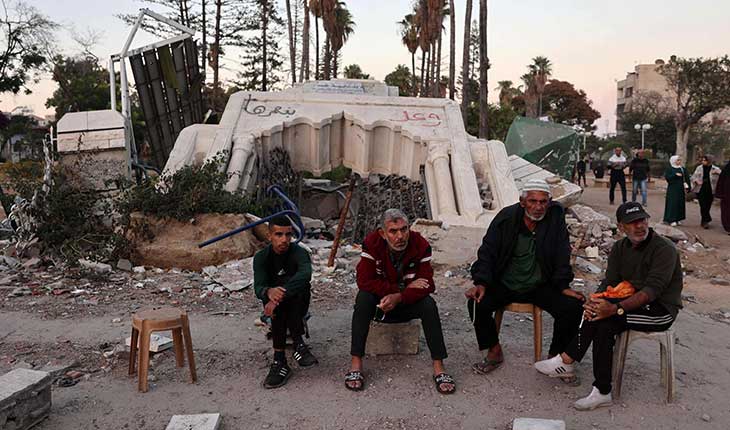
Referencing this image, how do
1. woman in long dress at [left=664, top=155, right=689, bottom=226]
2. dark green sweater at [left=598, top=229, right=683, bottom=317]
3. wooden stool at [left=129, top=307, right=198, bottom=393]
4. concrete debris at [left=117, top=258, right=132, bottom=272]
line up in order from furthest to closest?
woman in long dress at [left=664, top=155, right=689, bottom=226] < concrete debris at [left=117, top=258, right=132, bottom=272] < wooden stool at [left=129, top=307, right=198, bottom=393] < dark green sweater at [left=598, top=229, right=683, bottom=317]

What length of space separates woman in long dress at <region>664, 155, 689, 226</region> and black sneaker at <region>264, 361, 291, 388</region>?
32.4 ft

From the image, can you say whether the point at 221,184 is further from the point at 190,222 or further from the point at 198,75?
the point at 198,75

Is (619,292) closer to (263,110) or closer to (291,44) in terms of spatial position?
(263,110)

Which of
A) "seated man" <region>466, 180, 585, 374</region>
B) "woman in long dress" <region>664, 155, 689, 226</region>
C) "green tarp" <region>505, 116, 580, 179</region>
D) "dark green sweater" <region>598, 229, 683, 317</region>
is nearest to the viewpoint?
"dark green sweater" <region>598, 229, 683, 317</region>

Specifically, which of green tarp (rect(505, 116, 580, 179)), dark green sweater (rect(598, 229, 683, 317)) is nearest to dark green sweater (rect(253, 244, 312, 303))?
Answer: dark green sweater (rect(598, 229, 683, 317))

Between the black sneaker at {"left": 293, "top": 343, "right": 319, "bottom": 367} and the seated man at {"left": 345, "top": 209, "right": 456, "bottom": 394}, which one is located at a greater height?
the seated man at {"left": 345, "top": 209, "right": 456, "bottom": 394}

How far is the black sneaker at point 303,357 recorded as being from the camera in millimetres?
4121

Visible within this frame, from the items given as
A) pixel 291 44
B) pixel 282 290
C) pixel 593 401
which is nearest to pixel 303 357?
pixel 282 290

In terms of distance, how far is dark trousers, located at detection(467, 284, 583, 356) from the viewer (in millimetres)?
3785

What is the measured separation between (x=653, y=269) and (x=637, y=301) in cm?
21

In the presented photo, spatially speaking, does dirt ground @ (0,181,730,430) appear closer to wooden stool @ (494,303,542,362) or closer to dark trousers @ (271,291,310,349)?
wooden stool @ (494,303,542,362)

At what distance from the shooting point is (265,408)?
139 inches

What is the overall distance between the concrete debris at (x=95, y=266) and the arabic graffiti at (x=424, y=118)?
585 centimetres

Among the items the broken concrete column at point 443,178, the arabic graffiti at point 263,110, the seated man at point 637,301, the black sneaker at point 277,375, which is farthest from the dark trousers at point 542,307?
the arabic graffiti at point 263,110
